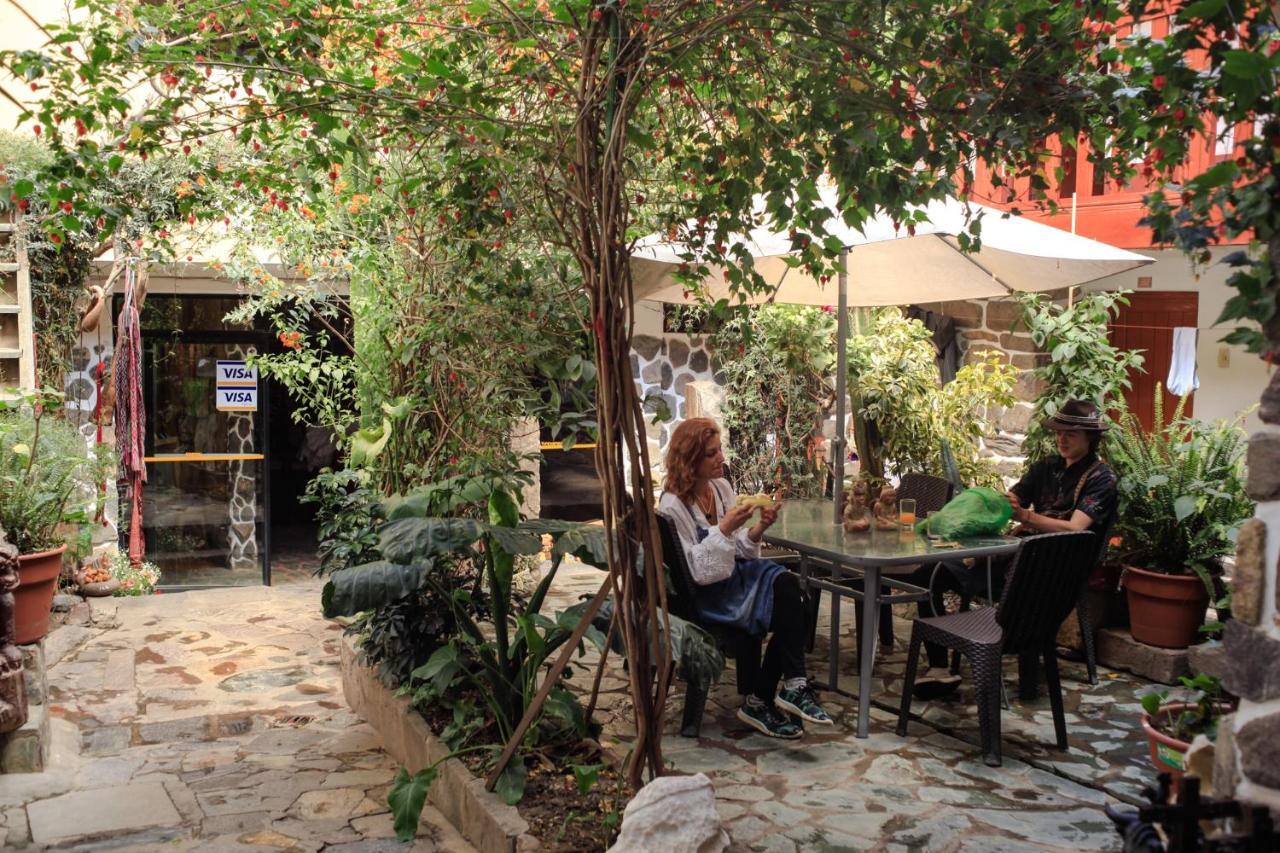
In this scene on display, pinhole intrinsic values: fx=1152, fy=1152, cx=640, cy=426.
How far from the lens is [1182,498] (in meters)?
5.50

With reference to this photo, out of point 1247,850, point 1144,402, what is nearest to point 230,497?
point 1144,402

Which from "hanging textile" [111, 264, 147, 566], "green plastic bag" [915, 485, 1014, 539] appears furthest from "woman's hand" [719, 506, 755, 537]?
"hanging textile" [111, 264, 147, 566]

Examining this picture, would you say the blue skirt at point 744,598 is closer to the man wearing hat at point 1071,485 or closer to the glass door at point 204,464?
the man wearing hat at point 1071,485

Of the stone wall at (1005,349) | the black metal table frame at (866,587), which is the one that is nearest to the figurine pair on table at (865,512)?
the black metal table frame at (866,587)

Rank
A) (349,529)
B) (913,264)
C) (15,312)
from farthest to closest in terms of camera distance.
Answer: (15,312)
(913,264)
(349,529)

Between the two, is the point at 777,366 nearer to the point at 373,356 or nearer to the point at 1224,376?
the point at 1224,376

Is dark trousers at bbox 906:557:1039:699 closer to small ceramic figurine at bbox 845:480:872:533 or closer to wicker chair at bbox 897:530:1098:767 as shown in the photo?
small ceramic figurine at bbox 845:480:872:533

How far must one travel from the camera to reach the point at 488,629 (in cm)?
624

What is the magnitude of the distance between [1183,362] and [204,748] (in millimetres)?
6396

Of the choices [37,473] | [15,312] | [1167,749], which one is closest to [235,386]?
[15,312]

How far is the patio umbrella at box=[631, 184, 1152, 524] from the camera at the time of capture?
5285mm

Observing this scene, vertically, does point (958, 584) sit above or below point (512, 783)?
above

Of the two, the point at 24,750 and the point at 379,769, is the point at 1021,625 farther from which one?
the point at 24,750

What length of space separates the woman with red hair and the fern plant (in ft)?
6.51
